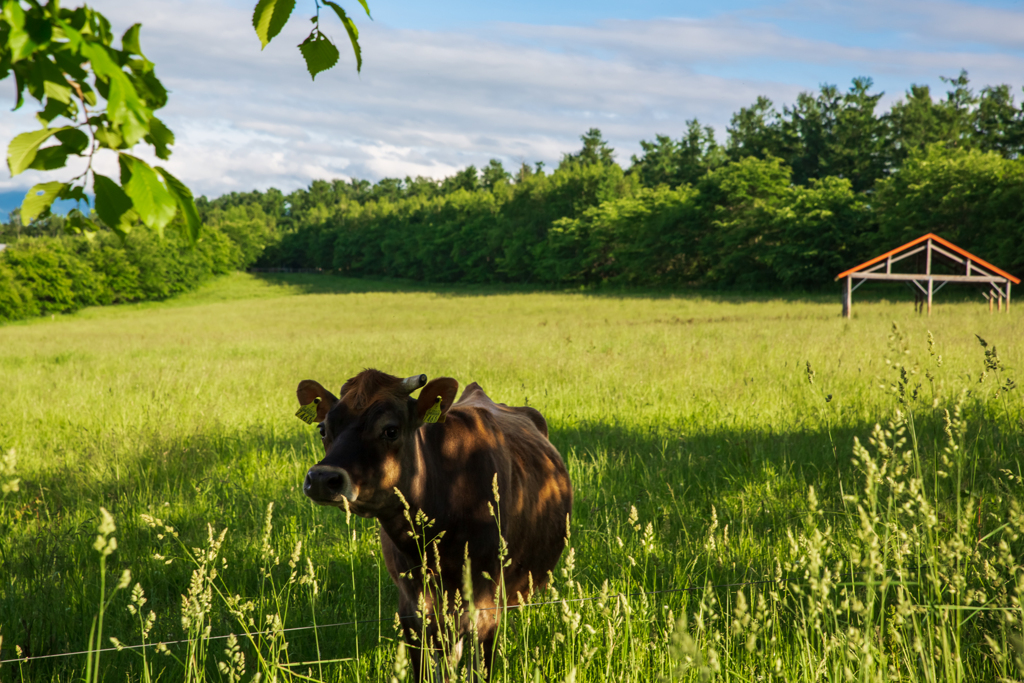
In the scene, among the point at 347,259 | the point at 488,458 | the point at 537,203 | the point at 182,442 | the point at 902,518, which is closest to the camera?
the point at 488,458

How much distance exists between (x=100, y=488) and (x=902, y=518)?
20.2ft

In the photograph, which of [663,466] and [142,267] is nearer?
[663,466]

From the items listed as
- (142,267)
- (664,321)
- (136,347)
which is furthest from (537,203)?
(136,347)

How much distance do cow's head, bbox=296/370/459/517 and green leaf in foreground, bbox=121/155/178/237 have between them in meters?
1.34

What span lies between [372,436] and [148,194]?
1.55m

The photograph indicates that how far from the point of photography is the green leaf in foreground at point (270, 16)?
1703 mm

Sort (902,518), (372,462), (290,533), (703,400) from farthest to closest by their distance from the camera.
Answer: (703,400) → (290,533) → (902,518) → (372,462)

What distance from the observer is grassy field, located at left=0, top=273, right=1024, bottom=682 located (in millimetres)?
2164

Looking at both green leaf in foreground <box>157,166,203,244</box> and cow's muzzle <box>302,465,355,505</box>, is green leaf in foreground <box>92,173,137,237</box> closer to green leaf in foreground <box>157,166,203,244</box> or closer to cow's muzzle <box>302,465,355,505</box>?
green leaf in foreground <box>157,166,203,244</box>

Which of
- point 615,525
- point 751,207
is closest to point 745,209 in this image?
point 751,207

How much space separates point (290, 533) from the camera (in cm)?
454

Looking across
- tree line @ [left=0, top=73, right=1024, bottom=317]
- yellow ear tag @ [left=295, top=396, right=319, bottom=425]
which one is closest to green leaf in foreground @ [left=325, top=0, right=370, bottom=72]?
yellow ear tag @ [left=295, top=396, right=319, bottom=425]

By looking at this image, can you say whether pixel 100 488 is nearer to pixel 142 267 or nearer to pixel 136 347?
pixel 136 347

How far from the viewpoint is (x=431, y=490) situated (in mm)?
2828
